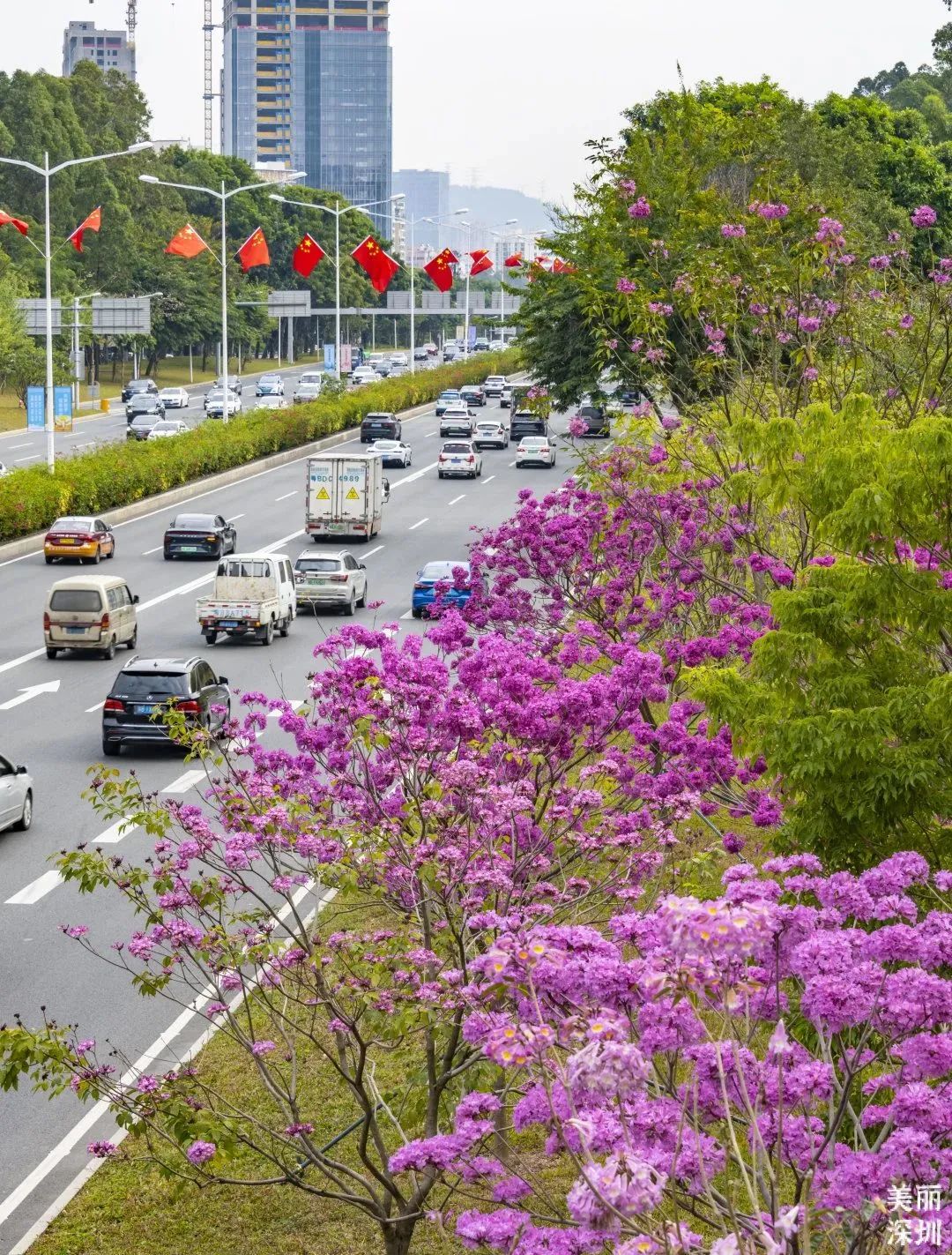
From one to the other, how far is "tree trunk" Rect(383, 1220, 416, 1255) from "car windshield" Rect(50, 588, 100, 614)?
27.1 m

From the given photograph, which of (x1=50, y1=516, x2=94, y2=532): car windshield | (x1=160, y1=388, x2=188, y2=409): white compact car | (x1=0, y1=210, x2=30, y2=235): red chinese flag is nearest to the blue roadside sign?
(x1=160, y1=388, x2=188, y2=409): white compact car

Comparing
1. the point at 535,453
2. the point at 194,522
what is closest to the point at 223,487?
the point at 535,453

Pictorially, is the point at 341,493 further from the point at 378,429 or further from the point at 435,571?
the point at 378,429

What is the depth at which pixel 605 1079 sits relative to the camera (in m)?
5.83

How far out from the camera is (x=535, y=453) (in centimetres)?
7325

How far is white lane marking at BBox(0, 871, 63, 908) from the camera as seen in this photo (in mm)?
20359

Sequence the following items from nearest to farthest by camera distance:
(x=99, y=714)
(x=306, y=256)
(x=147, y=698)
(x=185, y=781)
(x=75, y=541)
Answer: (x=185, y=781)
(x=147, y=698)
(x=99, y=714)
(x=75, y=541)
(x=306, y=256)

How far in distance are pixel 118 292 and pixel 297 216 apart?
42.7 metres

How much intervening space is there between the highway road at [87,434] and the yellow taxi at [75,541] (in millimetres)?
9560

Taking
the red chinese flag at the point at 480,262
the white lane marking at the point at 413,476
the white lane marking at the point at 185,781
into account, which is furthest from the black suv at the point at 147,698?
the red chinese flag at the point at 480,262

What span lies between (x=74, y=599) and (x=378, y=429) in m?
44.0

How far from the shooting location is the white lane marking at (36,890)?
20359 mm

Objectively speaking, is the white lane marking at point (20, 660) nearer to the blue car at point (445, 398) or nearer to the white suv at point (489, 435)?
→ the white suv at point (489, 435)

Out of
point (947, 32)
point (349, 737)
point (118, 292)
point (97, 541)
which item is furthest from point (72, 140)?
point (349, 737)
